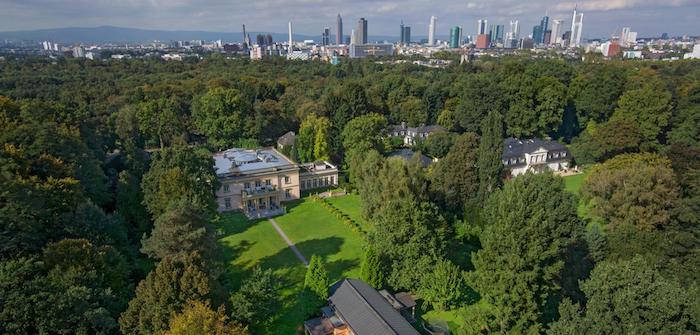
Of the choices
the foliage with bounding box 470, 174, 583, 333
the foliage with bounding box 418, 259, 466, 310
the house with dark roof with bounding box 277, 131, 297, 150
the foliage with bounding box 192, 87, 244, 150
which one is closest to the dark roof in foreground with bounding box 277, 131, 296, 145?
the house with dark roof with bounding box 277, 131, 297, 150

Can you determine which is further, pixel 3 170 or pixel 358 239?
pixel 358 239

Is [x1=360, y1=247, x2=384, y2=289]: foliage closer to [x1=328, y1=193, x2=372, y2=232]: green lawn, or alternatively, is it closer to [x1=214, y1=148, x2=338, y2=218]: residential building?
[x1=328, y1=193, x2=372, y2=232]: green lawn

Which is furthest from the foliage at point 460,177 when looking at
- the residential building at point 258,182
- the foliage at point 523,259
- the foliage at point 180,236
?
the foliage at point 180,236

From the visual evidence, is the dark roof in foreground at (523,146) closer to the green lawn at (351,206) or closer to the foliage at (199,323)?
the green lawn at (351,206)

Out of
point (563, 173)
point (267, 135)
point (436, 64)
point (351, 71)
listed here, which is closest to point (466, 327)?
point (563, 173)

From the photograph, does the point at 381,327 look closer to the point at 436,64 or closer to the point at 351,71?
the point at 351,71

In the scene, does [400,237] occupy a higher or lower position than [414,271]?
higher

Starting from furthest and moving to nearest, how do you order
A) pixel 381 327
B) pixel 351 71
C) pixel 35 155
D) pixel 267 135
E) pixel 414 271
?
pixel 351 71, pixel 267 135, pixel 35 155, pixel 414 271, pixel 381 327
